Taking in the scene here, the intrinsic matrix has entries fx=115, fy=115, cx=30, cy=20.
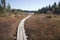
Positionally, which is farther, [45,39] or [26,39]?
[26,39]

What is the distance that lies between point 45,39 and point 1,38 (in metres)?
5.63

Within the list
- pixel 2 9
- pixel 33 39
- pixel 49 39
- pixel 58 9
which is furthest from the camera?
pixel 58 9

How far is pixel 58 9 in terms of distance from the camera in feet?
308

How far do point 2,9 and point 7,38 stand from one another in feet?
170

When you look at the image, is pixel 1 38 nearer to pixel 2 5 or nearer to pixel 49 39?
pixel 49 39

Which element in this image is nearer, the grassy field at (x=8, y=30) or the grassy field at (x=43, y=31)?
the grassy field at (x=43, y=31)

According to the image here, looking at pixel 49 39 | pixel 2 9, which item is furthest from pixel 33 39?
pixel 2 9

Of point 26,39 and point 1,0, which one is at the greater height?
point 1,0

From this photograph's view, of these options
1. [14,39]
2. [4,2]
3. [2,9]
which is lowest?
[14,39]

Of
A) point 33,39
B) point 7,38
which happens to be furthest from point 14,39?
point 33,39

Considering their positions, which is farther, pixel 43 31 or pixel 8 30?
pixel 8 30

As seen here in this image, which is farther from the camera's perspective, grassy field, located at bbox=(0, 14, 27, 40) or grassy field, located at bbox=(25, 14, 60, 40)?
grassy field, located at bbox=(0, 14, 27, 40)

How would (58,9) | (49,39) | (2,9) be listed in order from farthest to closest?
(58,9) → (2,9) → (49,39)

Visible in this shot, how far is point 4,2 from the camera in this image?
65.2 m
